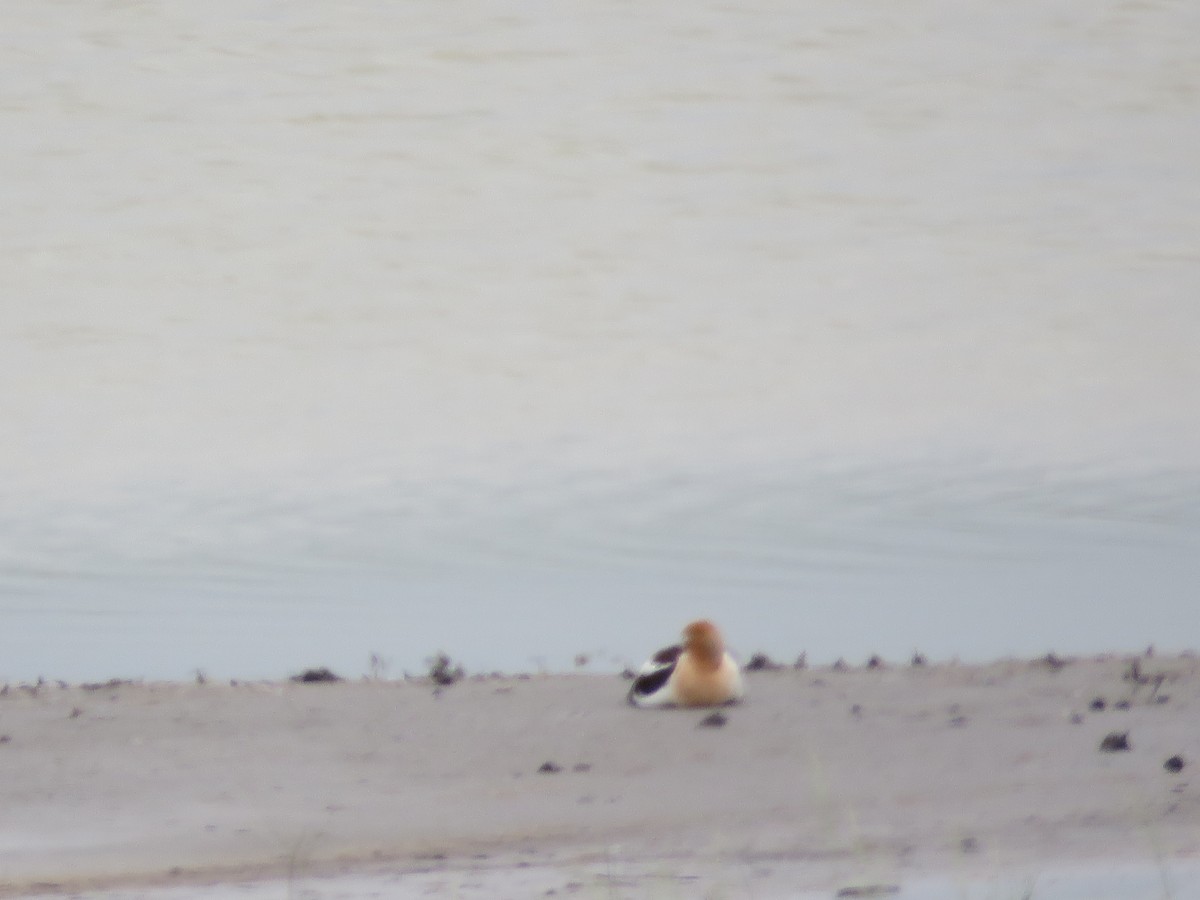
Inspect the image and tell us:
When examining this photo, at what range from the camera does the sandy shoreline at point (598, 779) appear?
6672mm

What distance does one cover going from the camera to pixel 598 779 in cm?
801

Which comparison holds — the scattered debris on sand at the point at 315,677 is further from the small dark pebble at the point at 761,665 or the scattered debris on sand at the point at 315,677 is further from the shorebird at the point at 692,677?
the small dark pebble at the point at 761,665

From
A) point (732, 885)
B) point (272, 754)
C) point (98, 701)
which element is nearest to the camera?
point (732, 885)

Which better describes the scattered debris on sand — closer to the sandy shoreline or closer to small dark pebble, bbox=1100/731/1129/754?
the sandy shoreline

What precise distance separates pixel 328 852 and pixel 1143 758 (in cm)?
310

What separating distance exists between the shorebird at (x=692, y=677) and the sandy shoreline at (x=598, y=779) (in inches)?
3.7

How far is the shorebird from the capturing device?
9.01 metres

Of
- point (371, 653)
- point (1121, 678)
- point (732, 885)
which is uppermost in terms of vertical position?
point (371, 653)

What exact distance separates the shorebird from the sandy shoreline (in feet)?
0.31

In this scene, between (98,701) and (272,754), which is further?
(98,701)

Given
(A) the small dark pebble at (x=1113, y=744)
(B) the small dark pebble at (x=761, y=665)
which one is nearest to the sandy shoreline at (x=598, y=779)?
(A) the small dark pebble at (x=1113, y=744)

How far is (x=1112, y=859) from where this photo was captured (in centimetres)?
630

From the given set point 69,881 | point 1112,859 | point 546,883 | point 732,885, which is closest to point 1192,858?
point 1112,859

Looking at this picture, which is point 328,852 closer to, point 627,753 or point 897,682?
point 627,753
